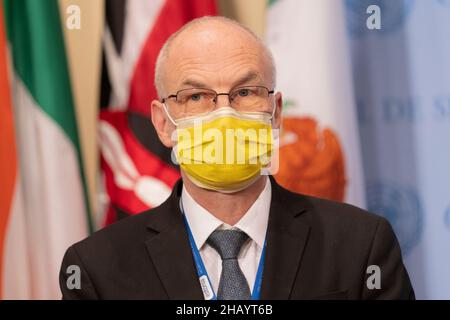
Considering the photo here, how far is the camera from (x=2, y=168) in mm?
3439

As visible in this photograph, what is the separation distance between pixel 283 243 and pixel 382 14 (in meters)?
1.94

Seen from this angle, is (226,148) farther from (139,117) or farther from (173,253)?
(139,117)

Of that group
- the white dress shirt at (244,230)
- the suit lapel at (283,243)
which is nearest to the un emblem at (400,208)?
the suit lapel at (283,243)

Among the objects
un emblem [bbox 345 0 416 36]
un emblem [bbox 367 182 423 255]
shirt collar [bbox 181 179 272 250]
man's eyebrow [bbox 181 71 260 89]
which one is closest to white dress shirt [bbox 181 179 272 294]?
shirt collar [bbox 181 179 272 250]

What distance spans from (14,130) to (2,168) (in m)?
0.18

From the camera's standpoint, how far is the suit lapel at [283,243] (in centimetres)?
206

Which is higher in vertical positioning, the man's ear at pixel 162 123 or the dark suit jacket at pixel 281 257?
the man's ear at pixel 162 123

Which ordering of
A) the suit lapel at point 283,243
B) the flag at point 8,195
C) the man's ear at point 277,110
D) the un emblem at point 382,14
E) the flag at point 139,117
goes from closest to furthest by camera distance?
the suit lapel at point 283,243 < the man's ear at point 277,110 < the flag at point 8,195 < the flag at point 139,117 < the un emblem at point 382,14

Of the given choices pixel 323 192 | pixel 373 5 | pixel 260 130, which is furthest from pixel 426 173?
pixel 260 130

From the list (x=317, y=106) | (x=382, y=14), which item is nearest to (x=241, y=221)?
(x=317, y=106)

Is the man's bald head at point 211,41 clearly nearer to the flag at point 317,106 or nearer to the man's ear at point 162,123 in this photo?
the man's ear at point 162,123

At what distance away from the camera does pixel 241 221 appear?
7.19 feet

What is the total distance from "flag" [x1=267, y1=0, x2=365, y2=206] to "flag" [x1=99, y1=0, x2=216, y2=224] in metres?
0.45

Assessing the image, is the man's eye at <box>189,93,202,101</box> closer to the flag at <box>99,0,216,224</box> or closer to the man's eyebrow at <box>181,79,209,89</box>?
the man's eyebrow at <box>181,79,209,89</box>
